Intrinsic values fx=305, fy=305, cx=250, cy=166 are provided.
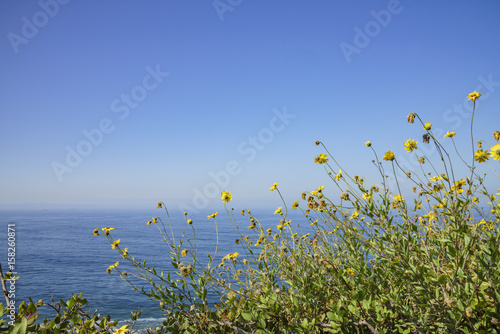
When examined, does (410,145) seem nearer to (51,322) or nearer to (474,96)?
(474,96)

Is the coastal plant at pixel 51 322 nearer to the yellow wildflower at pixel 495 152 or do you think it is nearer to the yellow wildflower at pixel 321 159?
the yellow wildflower at pixel 321 159

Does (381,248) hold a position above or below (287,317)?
above

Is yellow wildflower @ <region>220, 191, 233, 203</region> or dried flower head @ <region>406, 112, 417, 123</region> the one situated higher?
dried flower head @ <region>406, 112, 417, 123</region>

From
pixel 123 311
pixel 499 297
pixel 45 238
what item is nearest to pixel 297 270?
pixel 499 297

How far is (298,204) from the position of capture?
10.0 feet

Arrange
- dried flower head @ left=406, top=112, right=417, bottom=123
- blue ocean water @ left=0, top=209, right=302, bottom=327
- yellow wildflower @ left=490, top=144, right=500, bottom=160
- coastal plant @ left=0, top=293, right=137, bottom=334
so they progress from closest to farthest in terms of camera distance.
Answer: coastal plant @ left=0, top=293, right=137, bottom=334 → yellow wildflower @ left=490, top=144, right=500, bottom=160 → dried flower head @ left=406, top=112, right=417, bottom=123 → blue ocean water @ left=0, top=209, right=302, bottom=327

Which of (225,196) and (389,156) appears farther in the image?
(225,196)

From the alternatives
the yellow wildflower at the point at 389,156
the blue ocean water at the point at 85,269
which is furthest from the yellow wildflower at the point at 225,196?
the blue ocean water at the point at 85,269

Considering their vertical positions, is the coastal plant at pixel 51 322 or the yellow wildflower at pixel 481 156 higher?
the yellow wildflower at pixel 481 156

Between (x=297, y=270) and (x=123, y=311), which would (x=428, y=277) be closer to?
(x=297, y=270)

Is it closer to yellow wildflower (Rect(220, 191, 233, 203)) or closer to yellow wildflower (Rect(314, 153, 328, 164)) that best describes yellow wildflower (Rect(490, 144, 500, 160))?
A: yellow wildflower (Rect(314, 153, 328, 164))

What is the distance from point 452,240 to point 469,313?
54 cm

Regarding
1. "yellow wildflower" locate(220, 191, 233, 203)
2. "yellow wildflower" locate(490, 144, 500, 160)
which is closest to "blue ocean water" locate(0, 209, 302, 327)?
"yellow wildflower" locate(220, 191, 233, 203)

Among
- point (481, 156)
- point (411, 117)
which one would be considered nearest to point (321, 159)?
point (411, 117)
